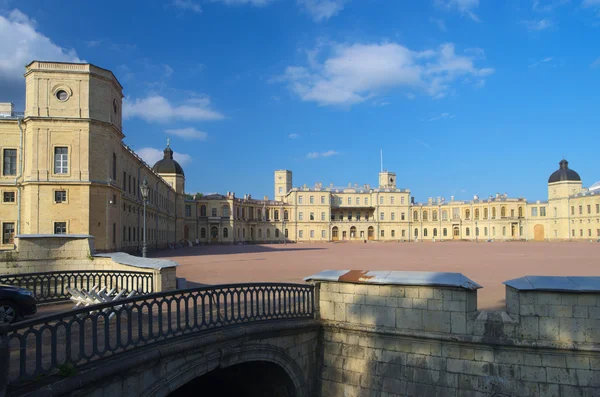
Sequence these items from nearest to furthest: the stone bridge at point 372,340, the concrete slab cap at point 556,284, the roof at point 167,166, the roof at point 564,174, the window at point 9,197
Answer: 1. the stone bridge at point 372,340
2. the concrete slab cap at point 556,284
3. the window at point 9,197
4. the roof at point 167,166
5. the roof at point 564,174

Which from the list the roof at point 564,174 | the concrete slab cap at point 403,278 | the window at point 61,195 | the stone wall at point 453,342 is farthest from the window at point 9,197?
the roof at point 564,174

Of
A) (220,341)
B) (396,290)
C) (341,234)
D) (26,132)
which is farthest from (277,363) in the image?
(341,234)

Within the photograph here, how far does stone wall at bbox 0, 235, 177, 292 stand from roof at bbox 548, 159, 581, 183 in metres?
90.4

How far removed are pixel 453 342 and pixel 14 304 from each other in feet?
28.4

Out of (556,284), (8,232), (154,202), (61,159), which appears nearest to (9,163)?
(8,232)

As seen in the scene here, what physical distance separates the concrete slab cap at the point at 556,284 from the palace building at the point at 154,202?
2394cm

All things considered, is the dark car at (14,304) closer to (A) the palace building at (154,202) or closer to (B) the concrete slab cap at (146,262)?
(B) the concrete slab cap at (146,262)

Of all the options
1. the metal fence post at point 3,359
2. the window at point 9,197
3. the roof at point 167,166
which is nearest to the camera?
the metal fence post at point 3,359

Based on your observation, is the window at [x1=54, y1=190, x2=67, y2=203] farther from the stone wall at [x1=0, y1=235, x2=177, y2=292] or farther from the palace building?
the stone wall at [x1=0, y1=235, x2=177, y2=292]

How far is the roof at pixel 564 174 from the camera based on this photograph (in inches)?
3300

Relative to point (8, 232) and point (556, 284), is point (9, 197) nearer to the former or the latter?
point (8, 232)

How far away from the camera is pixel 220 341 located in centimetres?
731

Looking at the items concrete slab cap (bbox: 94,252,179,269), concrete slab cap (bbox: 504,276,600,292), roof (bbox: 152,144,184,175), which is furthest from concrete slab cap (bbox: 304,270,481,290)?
roof (bbox: 152,144,184,175)

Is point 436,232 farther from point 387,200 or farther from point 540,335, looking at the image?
point 540,335
